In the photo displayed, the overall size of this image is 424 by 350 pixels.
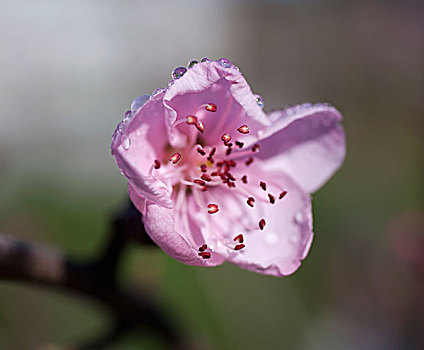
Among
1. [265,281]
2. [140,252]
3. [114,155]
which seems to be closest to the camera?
[114,155]

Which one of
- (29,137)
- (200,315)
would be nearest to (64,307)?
(200,315)

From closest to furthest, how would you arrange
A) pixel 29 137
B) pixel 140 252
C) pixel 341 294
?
pixel 140 252 → pixel 341 294 → pixel 29 137

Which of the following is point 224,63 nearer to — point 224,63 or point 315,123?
point 224,63

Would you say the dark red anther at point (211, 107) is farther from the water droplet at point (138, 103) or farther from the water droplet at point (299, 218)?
the water droplet at point (299, 218)

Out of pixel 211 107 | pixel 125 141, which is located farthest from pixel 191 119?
pixel 125 141

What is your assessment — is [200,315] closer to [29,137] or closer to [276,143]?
[276,143]

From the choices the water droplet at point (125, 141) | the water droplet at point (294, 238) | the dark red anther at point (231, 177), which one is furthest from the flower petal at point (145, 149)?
the water droplet at point (294, 238)

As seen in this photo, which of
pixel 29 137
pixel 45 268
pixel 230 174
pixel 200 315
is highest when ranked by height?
pixel 230 174

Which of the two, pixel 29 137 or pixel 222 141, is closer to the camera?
pixel 222 141
